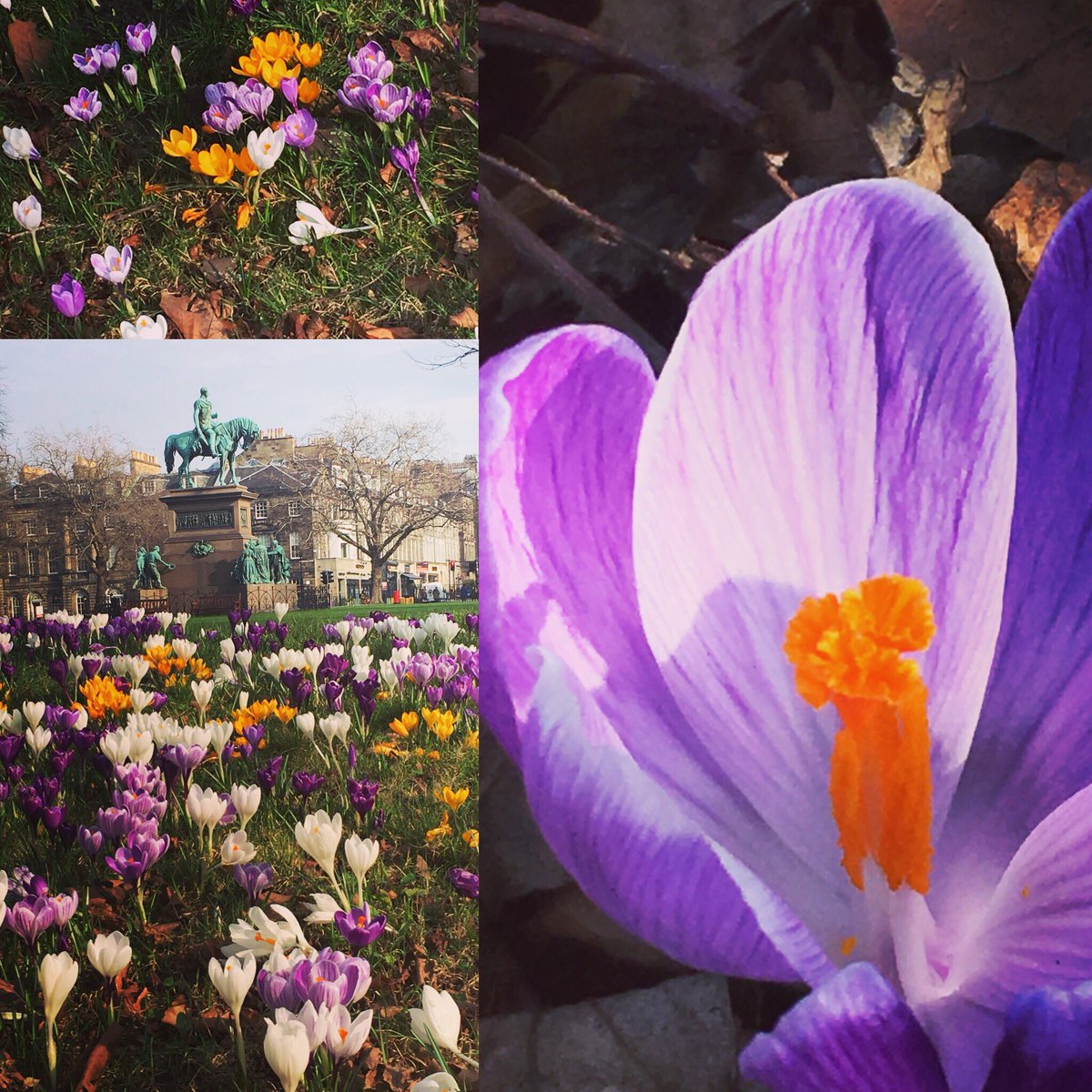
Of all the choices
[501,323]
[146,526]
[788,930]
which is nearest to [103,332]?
[146,526]

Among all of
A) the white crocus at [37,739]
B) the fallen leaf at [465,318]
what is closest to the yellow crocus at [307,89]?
the fallen leaf at [465,318]

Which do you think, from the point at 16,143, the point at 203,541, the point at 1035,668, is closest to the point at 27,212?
the point at 16,143

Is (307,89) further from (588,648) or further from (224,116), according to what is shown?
(588,648)

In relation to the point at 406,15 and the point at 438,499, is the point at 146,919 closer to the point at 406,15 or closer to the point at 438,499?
the point at 438,499

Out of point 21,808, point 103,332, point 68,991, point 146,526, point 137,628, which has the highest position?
point 103,332

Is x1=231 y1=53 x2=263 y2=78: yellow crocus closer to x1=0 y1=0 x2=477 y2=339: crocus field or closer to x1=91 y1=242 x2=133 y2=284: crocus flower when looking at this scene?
x1=0 y1=0 x2=477 y2=339: crocus field

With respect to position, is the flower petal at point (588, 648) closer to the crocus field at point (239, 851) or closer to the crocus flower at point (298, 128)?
the crocus field at point (239, 851)
